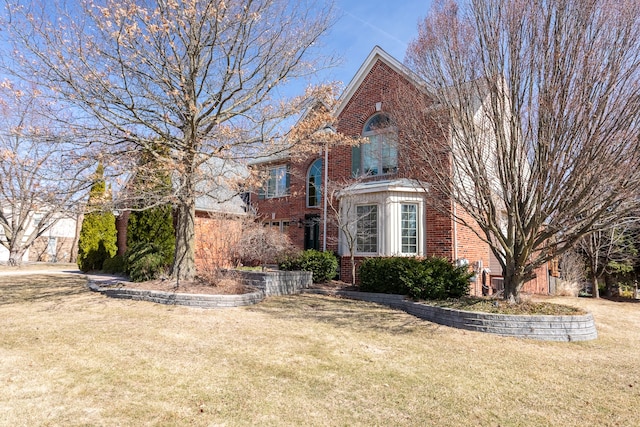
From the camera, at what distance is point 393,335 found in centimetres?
710

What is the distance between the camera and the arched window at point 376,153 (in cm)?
1388

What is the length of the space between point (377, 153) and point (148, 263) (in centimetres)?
879

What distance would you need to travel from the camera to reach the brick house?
1234 centimetres

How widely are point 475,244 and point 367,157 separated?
199 inches

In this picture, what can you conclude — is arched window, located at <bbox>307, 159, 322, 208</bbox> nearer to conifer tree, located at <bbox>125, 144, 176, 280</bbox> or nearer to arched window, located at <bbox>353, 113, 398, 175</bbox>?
arched window, located at <bbox>353, 113, 398, 175</bbox>

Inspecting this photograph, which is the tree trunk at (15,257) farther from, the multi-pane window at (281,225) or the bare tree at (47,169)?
the bare tree at (47,169)

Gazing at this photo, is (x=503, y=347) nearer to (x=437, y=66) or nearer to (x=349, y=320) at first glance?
(x=349, y=320)

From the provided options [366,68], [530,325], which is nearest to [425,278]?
[530,325]

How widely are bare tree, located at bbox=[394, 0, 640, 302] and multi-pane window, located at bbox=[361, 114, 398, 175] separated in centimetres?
433

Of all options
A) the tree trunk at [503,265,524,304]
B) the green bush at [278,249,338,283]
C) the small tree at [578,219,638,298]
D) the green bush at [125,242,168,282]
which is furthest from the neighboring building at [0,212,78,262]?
the small tree at [578,219,638,298]

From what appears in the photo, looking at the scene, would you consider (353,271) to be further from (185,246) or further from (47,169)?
(47,169)

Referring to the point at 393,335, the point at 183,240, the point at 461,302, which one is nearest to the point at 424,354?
the point at 393,335

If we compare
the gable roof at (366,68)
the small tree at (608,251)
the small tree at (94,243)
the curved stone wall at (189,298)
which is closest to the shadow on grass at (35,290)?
the curved stone wall at (189,298)

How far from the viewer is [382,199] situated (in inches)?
511
